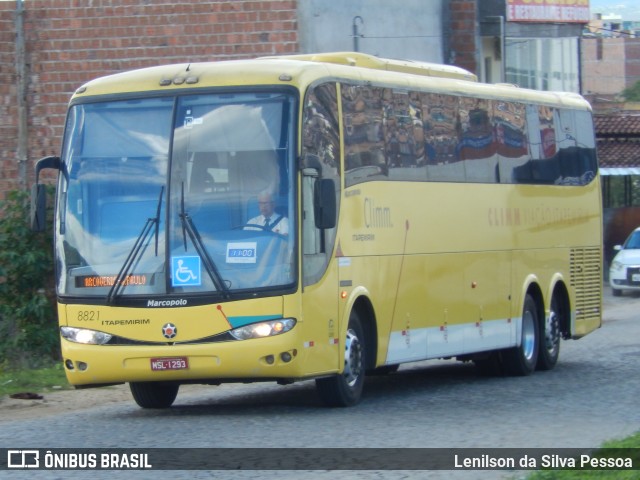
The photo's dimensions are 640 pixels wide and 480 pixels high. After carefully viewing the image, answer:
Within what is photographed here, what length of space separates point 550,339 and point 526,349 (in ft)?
3.34

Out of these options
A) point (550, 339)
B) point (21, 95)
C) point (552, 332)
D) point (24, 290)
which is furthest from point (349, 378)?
point (21, 95)

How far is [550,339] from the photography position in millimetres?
19062

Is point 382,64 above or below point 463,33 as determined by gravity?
above

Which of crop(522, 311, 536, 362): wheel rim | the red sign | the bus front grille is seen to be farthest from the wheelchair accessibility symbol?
the red sign

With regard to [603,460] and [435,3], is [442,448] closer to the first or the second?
[603,460]

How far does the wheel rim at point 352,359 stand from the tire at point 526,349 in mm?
4799

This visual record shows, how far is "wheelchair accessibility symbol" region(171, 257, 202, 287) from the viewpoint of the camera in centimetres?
1234

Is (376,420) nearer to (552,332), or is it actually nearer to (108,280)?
(108,280)

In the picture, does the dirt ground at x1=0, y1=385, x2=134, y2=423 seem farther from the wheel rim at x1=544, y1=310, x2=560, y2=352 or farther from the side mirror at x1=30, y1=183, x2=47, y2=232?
the wheel rim at x1=544, y1=310, x2=560, y2=352

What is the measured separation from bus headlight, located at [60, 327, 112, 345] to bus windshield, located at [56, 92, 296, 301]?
327mm

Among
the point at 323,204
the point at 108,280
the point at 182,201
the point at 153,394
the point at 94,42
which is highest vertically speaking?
the point at 94,42

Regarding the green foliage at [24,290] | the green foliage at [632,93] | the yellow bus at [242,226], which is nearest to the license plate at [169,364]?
the yellow bus at [242,226]

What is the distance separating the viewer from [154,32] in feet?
73.5

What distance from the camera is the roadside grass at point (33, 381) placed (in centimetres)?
1566
